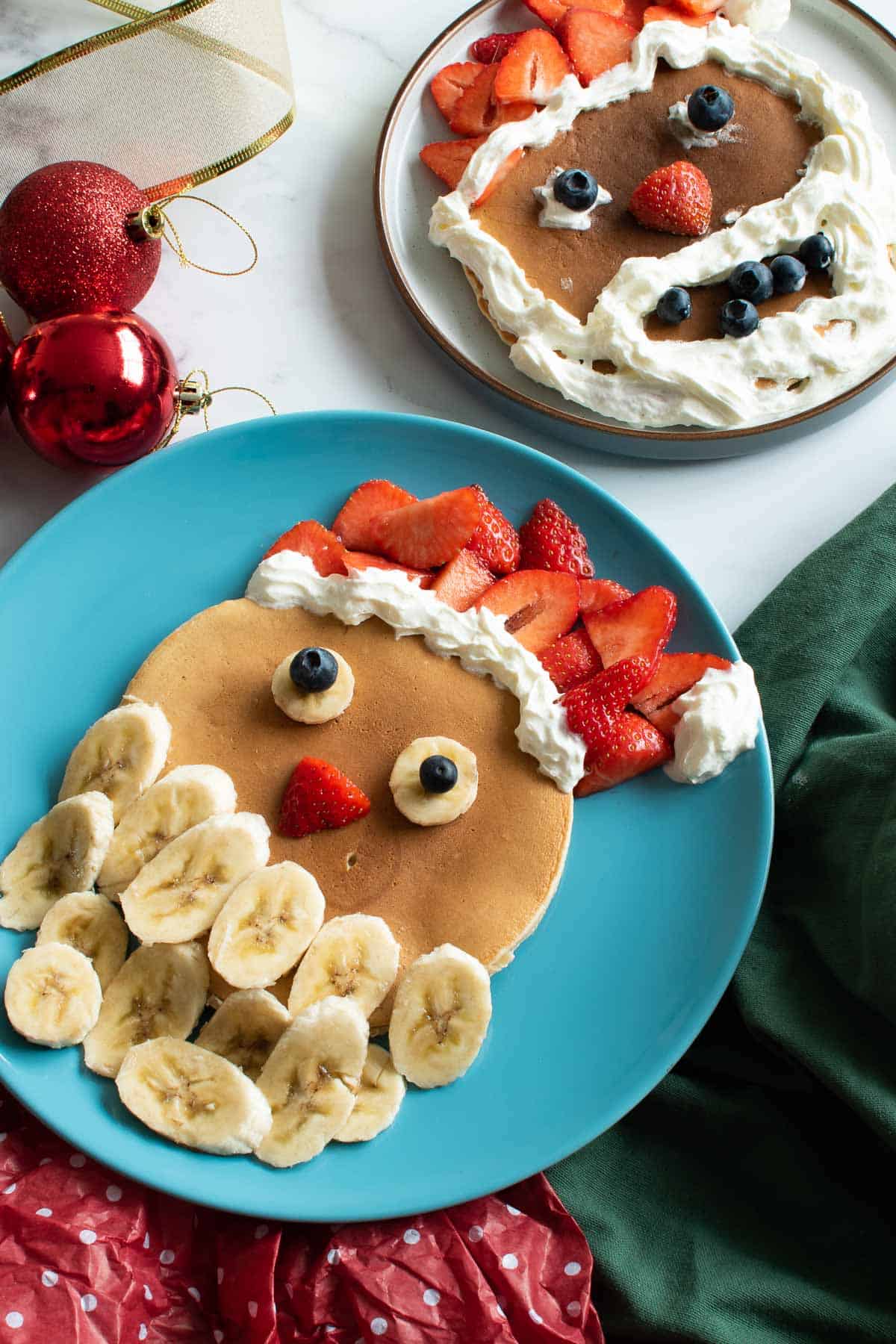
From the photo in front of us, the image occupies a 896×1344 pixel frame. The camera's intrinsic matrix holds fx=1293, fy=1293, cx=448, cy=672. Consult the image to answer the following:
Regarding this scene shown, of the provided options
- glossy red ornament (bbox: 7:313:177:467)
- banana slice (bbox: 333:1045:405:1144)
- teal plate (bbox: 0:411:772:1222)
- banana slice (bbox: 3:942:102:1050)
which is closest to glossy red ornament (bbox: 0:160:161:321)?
glossy red ornament (bbox: 7:313:177:467)

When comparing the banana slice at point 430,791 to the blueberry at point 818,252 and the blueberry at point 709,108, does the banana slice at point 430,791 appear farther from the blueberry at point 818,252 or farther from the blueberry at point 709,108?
the blueberry at point 709,108

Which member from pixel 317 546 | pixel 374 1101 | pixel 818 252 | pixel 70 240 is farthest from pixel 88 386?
pixel 818 252

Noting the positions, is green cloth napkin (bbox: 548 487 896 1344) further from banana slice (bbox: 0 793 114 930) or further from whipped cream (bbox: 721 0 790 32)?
whipped cream (bbox: 721 0 790 32)

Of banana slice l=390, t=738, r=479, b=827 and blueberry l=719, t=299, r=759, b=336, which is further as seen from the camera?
blueberry l=719, t=299, r=759, b=336

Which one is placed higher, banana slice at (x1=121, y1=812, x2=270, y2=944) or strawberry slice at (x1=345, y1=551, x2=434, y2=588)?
strawberry slice at (x1=345, y1=551, x2=434, y2=588)

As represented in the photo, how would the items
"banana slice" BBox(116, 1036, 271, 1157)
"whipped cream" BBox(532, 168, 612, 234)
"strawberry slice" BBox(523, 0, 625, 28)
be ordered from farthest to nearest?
"strawberry slice" BBox(523, 0, 625, 28) → "whipped cream" BBox(532, 168, 612, 234) → "banana slice" BBox(116, 1036, 271, 1157)

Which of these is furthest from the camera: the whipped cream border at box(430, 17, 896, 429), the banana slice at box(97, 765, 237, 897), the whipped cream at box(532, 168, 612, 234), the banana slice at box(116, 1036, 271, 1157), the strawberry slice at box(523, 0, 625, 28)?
the strawberry slice at box(523, 0, 625, 28)

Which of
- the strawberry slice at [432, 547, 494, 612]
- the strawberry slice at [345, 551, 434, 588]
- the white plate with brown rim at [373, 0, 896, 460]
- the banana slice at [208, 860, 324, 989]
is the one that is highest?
the white plate with brown rim at [373, 0, 896, 460]

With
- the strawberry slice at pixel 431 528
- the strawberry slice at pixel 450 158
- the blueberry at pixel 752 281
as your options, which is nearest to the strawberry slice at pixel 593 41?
the strawberry slice at pixel 450 158
